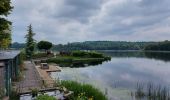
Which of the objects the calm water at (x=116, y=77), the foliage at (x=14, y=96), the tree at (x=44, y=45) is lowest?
the calm water at (x=116, y=77)

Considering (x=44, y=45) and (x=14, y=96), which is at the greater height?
(x=44, y=45)

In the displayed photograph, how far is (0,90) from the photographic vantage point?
1328 centimetres

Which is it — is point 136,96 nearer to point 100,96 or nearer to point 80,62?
point 100,96

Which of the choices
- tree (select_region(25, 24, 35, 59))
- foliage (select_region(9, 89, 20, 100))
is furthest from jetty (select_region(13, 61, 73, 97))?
→ tree (select_region(25, 24, 35, 59))

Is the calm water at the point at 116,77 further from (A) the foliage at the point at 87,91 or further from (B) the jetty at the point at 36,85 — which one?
(A) the foliage at the point at 87,91

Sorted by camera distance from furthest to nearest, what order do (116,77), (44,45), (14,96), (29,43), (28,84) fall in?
(44,45) < (29,43) < (116,77) < (28,84) < (14,96)

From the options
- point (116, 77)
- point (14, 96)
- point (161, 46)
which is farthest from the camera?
point (161, 46)

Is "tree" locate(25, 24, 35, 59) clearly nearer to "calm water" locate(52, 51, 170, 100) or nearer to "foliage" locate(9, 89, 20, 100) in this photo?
"calm water" locate(52, 51, 170, 100)

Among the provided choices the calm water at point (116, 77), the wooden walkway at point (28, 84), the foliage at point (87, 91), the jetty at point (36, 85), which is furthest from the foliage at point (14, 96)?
the calm water at point (116, 77)

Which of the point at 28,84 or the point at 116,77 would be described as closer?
the point at 28,84

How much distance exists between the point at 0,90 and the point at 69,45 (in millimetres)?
163960

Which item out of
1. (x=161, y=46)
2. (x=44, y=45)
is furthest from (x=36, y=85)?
(x=161, y=46)

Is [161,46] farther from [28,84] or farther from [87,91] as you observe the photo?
[87,91]

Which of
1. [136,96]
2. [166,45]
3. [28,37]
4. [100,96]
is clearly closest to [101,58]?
[28,37]
